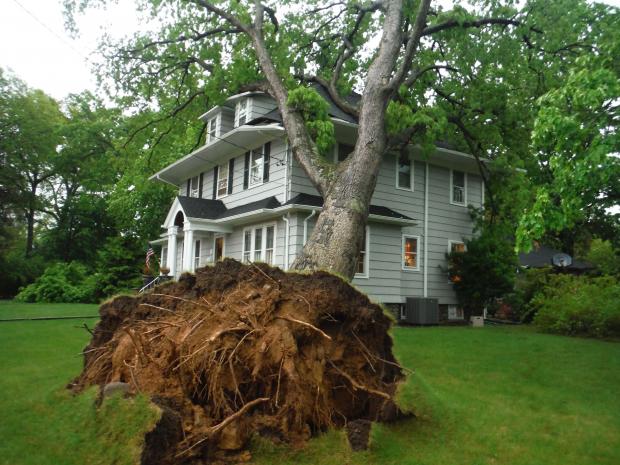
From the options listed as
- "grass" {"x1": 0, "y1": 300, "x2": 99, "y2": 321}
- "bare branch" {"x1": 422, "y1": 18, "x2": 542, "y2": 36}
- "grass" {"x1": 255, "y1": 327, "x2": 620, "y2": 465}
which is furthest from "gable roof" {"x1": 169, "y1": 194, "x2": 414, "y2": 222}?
"grass" {"x1": 255, "y1": 327, "x2": 620, "y2": 465}

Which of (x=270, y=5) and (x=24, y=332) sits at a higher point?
(x=270, y=5)

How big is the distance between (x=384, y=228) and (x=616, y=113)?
33.3ft

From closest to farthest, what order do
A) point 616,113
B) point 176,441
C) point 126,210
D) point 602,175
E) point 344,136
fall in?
point 176,441 < point 602,175 < point 616,113 < point 344,136 < point 126,210

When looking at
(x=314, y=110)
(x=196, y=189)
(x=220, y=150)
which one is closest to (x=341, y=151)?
(x=220, y=150)

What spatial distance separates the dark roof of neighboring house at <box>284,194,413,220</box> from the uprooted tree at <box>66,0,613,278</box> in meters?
2.87

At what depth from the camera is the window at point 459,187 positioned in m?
18.4

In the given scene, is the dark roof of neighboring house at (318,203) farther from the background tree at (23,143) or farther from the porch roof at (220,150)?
the background tree at (23,143)

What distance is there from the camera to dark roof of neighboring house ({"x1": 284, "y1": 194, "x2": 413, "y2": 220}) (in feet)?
44.8

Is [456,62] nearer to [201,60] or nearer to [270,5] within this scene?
[270,5]

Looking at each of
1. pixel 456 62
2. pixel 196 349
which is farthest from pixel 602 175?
pixel 456 62

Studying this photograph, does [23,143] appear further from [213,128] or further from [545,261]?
[545,261]

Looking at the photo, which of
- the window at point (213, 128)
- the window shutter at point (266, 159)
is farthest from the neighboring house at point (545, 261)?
the window at point (213, 128)

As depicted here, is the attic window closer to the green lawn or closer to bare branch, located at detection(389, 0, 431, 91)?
the green lawn

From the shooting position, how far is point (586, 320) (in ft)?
43.5
